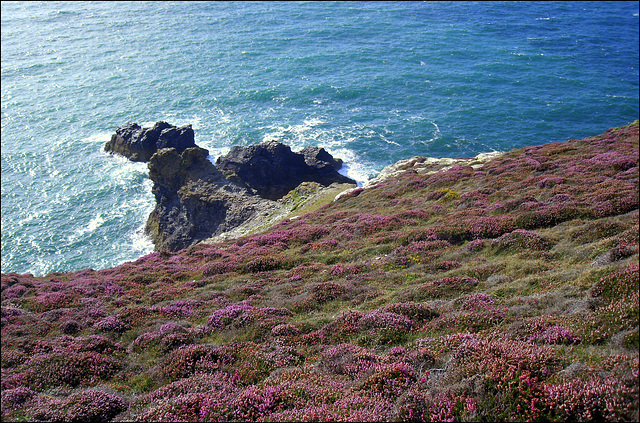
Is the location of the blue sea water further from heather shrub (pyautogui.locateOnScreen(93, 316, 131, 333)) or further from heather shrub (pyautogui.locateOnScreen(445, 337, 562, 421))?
heather shrub (pyautogui.locateOnScreen(445, 337, 562, 421))

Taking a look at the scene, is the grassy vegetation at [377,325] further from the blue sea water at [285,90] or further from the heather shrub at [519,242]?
the blue sea water at [285,90]

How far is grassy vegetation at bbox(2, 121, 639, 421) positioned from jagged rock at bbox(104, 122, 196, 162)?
47.8 m

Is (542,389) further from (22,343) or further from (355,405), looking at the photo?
(22,343)

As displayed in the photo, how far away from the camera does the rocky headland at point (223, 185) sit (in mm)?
52281

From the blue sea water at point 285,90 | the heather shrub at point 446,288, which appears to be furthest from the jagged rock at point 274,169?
the heather shrub at point 446,288

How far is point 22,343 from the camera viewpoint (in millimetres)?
15805

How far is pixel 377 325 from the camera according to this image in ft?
44.0

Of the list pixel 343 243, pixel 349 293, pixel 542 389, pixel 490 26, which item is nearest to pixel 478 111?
pixel 490 26

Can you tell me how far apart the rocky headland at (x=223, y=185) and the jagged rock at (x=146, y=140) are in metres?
0.28

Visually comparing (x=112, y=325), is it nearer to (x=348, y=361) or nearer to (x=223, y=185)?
(x=348, y=361)

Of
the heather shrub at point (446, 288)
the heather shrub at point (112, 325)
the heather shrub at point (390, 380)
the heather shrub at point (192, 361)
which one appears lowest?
the heather shrub at point (112, 325)

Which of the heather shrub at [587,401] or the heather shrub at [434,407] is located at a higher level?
the heather shrub at [587,401]

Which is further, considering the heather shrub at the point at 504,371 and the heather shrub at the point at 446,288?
the heather shrub at the point at 446,288

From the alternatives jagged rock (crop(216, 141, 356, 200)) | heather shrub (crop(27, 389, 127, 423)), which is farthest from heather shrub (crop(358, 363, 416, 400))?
jagged rock (crop(216, 141, 356, 200))
